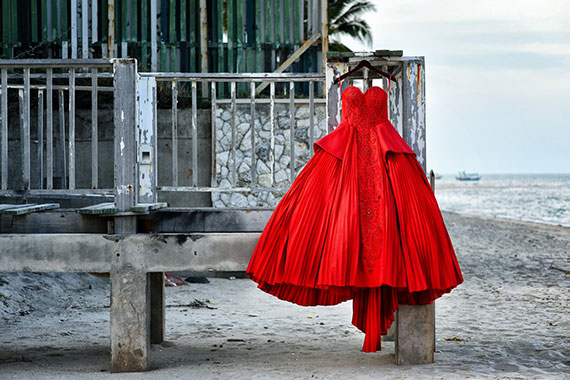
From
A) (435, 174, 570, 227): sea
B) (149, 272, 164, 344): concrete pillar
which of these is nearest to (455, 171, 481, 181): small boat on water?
(435, 174, 570, 227): sea

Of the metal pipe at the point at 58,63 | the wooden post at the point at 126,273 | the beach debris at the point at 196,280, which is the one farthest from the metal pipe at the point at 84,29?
the wooden post at the point at 126,273

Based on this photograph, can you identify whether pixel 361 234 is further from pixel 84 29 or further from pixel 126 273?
pixel 84 29

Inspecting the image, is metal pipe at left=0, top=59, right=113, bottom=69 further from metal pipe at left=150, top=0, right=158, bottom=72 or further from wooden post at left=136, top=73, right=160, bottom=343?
metal pipe at left=150, top=0, right=158, bottom=72

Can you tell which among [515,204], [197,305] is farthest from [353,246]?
[515,204]

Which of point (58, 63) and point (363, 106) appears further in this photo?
point (58, 63)

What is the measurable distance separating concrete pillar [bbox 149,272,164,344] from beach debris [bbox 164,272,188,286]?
117 inches

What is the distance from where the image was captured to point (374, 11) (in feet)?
75.8

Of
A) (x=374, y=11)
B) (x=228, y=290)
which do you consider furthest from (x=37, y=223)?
(x=374, y=11)

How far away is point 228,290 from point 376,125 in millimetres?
4576

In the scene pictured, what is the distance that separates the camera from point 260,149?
920 cm

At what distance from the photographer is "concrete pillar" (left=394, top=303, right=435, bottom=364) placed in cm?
395

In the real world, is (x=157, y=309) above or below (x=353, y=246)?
below

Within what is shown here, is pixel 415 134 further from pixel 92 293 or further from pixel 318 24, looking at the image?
pixel 318 24

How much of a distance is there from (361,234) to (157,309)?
2.09 m
